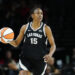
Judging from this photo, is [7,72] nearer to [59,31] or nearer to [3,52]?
[3,52]

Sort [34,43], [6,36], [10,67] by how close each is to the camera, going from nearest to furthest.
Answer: [34,43]
[6,36]
[10,67]

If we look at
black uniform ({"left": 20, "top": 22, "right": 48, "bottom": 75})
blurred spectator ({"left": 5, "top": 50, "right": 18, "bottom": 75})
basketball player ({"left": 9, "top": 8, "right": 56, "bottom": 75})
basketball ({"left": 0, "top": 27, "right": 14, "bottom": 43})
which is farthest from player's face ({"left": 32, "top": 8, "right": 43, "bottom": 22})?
blurred spectator ({"left": 5, "top": 50, "right": 18, "bottom": 75})

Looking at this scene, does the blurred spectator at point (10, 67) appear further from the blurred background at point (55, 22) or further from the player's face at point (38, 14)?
the player's face at point (38, 14)

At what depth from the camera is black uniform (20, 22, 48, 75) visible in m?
5.98

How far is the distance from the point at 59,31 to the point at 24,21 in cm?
177

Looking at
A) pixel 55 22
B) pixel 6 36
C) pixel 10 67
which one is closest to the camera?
pixel 6 36

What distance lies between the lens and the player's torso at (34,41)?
598cm

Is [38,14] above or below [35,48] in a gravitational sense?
above

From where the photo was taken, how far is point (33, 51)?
6.00 metres

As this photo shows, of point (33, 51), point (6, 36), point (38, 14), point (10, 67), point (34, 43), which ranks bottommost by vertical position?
point (10, 67)

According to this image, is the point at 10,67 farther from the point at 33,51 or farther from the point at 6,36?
the point at 33,51

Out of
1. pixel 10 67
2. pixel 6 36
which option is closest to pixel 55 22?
pixel 10 67

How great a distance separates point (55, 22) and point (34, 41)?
744 centimetres

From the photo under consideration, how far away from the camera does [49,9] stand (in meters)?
13.7
